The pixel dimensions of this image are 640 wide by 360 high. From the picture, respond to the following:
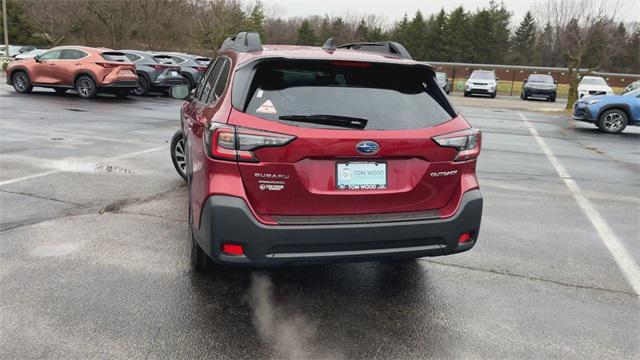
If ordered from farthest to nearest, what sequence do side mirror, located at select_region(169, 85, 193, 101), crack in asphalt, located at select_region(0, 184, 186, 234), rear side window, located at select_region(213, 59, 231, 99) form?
1. side mirror, located at select_region(169, 85, 193, 101)
2. crack in asphalt, located at select_region(0, 184, 186, 234)
3. rear side window, located at select_region(213, 59, 231, 99)

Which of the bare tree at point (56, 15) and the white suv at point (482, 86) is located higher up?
the bare tree at point (56, 15)

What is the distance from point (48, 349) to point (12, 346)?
0.20 metres

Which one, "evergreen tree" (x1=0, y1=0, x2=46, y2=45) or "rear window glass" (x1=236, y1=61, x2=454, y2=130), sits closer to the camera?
"rear window glass" (x1=236, y1=61, x2=454, y2=130)

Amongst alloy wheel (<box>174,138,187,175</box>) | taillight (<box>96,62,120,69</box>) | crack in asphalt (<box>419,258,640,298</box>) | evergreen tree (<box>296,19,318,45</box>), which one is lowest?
crack in asphalt (<box>419,258,640,298</box>)

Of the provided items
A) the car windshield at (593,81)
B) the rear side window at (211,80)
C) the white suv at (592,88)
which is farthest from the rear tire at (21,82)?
the car windshield at (593,81)

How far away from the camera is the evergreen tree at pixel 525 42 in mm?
74062

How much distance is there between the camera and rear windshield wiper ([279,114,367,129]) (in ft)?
10.1

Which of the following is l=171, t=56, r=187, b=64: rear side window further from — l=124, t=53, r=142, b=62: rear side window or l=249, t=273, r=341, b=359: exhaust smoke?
l=249, t=273, r=341, b=359: exhaust smoke

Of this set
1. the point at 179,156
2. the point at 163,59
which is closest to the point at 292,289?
the point at 179,156

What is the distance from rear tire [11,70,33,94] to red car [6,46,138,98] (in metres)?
0.08

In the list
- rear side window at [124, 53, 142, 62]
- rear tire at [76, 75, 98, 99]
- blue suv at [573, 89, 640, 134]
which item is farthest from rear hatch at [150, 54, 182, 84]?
blue suv at [573, 89, 640, 134]

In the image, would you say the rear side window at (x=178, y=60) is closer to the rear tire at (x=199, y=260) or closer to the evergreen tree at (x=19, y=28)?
the rear tire at (x=199, y=260)

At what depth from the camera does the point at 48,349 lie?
2908 millimetres

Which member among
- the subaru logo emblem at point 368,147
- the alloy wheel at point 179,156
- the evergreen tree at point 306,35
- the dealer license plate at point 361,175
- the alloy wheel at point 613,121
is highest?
the evergreen tree at point 306,35
